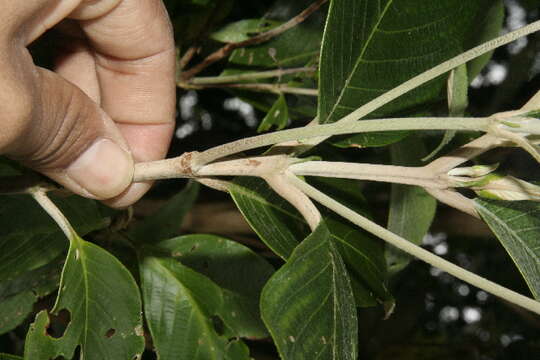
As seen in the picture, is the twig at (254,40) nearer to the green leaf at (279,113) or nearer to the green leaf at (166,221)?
the green leaf at (279,113)

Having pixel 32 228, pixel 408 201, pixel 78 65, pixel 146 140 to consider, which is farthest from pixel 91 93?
pixel 408 201

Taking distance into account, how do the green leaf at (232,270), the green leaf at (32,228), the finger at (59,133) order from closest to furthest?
the finger at (59,133) < the green leaf at (32,228) < the green leaf at (232,270)

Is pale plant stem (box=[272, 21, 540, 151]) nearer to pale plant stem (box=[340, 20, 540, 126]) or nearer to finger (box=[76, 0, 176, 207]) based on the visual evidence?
pale plant stem (box=[340, 20, 540, 126])

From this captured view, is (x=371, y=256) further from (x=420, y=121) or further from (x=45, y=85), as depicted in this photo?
(x=45, y=85)

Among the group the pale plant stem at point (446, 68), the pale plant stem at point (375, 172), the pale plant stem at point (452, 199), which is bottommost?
the pale plant stem at point (452, 199)

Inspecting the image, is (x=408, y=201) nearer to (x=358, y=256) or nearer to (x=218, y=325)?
(x=358, y=256)

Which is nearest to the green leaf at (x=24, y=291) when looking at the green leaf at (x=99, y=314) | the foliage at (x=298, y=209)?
the foliage at (x=298, y=209)

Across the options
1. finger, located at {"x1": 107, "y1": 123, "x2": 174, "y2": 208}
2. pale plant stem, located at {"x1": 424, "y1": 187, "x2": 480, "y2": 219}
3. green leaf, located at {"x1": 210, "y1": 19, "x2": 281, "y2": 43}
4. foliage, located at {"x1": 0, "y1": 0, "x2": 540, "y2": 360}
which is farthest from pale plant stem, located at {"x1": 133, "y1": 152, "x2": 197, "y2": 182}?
green leaf, located at {"x1": 210, "y1": 19, "x2": 281, "y2": 43}
